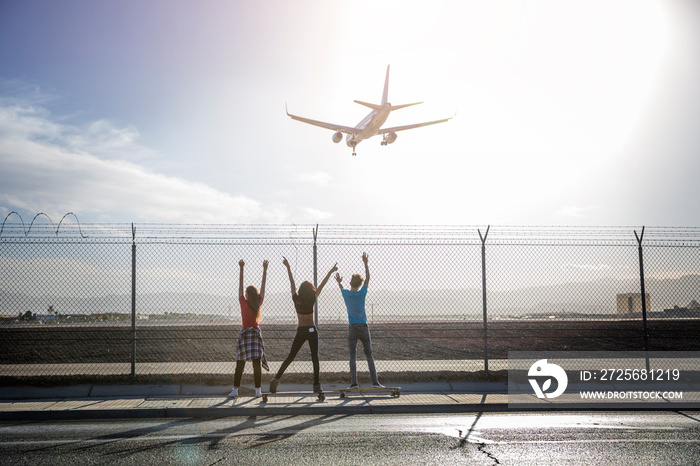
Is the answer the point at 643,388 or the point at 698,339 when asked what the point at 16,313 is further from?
the point at 698,339

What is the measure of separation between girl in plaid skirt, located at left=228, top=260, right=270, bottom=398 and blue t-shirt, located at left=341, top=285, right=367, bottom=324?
5.04 feet

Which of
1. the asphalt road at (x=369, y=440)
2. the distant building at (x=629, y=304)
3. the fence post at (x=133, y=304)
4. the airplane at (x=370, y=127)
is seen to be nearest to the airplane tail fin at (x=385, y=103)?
the airplane at (x=370, y=127)

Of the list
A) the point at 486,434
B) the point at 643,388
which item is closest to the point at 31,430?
the point at 486,434

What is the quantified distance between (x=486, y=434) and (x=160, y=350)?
14939 millimetres

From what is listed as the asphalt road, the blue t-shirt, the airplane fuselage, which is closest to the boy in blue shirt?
the blue t-shirt

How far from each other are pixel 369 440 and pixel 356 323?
3.37m

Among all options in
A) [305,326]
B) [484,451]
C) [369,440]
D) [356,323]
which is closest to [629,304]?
[356,323]

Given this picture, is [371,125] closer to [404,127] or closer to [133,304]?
[404,127]

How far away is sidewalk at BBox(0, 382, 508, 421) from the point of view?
8.18 meters

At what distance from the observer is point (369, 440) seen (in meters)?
6.32

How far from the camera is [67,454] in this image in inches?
223

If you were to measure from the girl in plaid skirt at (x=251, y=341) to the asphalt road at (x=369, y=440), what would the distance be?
1144mm

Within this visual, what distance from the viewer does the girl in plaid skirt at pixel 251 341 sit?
9.04 meters

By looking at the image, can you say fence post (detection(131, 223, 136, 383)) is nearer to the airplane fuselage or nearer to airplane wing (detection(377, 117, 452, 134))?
the airplane fuselage
